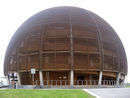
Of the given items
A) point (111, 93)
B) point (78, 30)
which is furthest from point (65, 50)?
point (111, 93)

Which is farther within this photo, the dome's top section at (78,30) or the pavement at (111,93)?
the dome's top section at (78,30)

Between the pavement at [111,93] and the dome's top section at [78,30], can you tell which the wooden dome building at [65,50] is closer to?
the dome's top section at [78,30]

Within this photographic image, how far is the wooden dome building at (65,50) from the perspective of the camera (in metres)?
38.1

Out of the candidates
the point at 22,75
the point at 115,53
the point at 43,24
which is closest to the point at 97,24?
the point at 115,53

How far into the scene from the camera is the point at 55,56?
3788cm

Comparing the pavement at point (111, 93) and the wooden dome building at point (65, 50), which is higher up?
the wooden dome building at point (65, 50)

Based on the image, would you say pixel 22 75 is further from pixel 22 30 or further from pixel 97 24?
pixel 97 24

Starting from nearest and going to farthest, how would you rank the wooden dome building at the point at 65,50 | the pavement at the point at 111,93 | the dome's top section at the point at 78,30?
1. the pavement at the point at 111,93
2. the wooden dome building at the point at 65,50
3. the dome's top section at the point at 78,30

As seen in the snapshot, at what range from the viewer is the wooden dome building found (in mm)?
38094

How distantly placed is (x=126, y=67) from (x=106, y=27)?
354 inches

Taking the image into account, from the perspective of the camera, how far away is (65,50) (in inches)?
1505

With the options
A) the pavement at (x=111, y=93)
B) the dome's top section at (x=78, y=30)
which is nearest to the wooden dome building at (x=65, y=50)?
the dome's top section at (x=78, y=30)

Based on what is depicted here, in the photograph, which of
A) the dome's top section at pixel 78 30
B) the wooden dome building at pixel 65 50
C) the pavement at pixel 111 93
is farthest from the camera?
the dome's top section at pixel 78 30

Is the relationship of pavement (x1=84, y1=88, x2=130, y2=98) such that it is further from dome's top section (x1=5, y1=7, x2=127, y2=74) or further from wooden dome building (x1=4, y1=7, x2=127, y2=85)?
dome's top section (x1=5, y1=7, x2=127, y2=74)
